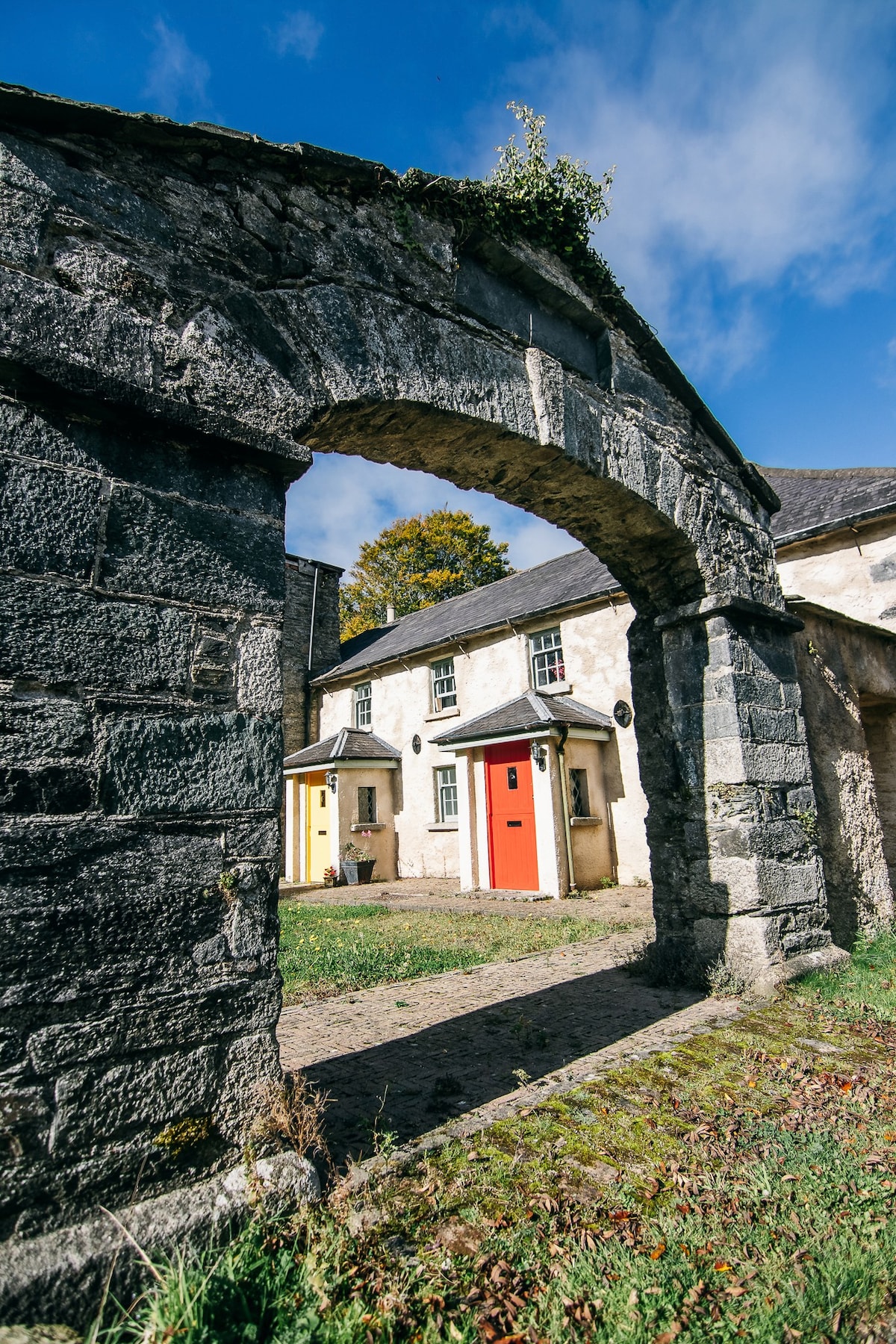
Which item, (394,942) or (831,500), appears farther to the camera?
(831,500)

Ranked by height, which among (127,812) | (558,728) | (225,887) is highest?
(558,728)

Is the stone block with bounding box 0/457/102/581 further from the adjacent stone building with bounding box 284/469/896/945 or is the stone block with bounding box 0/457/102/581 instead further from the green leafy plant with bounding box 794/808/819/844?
the adjacent stone building with bounding box 284/469/896/945

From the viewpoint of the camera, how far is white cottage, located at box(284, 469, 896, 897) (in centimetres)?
1078

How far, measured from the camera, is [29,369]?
233 centimetres

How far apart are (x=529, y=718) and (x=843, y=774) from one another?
627 centimetres

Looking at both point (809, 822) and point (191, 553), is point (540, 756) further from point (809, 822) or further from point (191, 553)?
point (191, 553)

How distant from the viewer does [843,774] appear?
6.45 m

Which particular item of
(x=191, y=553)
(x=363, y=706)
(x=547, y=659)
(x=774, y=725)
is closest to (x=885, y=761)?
(x=774, y=725)

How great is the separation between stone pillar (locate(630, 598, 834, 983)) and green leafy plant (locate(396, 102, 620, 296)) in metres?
2.54

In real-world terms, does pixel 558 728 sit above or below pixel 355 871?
above

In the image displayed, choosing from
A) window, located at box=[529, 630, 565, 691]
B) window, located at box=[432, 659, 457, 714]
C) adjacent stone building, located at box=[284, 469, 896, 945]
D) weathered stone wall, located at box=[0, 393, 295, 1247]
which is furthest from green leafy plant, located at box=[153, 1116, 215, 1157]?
window, located at box=[432, 659, 457, 714]

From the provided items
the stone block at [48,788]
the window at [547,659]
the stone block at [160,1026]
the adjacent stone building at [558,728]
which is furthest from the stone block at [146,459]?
the window at [547,659]

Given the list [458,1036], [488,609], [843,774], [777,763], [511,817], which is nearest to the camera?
[458,1036]

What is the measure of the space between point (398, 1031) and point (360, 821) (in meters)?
12.0
